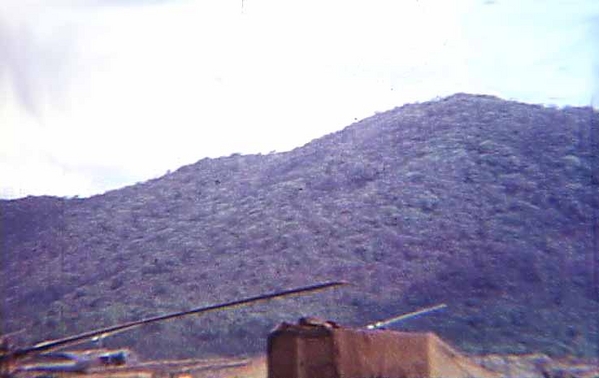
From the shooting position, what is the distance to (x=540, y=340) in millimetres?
19922

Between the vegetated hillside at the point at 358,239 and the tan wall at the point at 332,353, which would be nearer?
the tan wall at the point at 332,353

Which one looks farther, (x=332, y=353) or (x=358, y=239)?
(x=358, y=239)

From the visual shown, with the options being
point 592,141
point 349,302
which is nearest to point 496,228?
point 349,302

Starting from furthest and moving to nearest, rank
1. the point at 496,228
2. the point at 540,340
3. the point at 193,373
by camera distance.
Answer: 1. the point at 496,228
2. the point at 540,340
3. the point at 193,373

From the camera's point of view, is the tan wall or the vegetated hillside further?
the vegetated hillside

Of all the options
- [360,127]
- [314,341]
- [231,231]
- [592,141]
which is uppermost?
[360,127]

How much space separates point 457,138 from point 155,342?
15.8 meters

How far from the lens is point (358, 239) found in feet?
85.3

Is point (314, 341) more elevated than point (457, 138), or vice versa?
point (457, 138)

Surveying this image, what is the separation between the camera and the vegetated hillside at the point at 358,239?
2167cm

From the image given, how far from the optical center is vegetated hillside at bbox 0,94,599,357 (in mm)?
21672

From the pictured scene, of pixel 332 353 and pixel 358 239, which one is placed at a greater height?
pixel 358 239

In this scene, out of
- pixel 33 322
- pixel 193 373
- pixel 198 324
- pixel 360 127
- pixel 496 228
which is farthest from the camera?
pixel 360 127

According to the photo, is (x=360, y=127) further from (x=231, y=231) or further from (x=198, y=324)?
(x=198, y=324)
